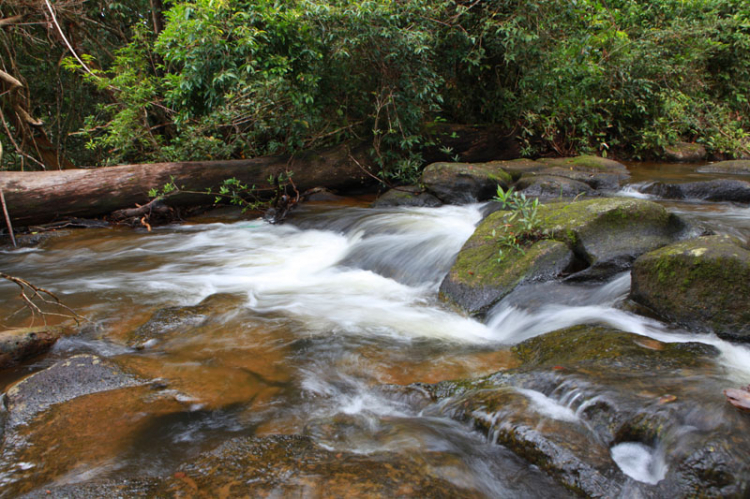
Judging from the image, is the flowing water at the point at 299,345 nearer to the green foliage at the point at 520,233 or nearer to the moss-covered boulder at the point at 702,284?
the moss-covered boulder at the point at 702,284

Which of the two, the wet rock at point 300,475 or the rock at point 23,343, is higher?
the wet rock at point 300,475

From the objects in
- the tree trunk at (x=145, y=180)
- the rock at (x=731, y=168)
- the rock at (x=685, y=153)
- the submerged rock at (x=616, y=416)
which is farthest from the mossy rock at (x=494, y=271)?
the rock at (x=685, y=153)

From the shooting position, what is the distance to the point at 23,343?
12.0ft

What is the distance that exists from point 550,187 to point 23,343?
7025 mm

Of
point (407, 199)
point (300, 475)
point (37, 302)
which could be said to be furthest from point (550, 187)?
point (37, 302)

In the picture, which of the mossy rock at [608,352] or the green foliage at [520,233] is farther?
the green foliage at [520,233]

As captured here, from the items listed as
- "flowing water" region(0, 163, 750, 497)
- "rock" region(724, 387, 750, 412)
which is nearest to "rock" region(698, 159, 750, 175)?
"flowing water" region(0, 163, 750, 497)

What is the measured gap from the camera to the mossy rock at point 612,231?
457 centimetres

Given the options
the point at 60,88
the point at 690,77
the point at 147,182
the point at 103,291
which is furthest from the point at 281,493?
the point at 690,77

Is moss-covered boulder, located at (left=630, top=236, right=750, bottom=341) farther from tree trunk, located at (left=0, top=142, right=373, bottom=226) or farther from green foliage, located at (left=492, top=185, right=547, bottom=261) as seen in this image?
tree trunk, located at (left=0, top=142, right=373, bottom=226)

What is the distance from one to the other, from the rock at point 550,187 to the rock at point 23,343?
21.4 feet

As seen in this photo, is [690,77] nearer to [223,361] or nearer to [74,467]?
[223,361]

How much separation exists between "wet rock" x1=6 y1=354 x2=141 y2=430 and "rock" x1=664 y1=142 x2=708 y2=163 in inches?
500

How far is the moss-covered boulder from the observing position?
135 inches
